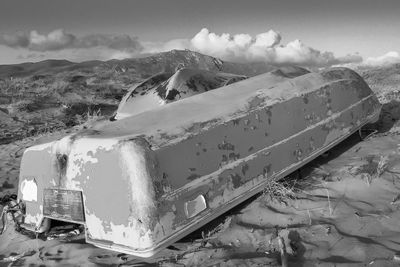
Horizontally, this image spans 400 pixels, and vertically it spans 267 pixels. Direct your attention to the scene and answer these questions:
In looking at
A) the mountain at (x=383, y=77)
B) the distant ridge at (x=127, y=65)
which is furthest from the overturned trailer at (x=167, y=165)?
the distant ridge at (x=127, y=65)

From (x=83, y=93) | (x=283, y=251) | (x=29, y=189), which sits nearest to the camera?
(x=283, y=251)

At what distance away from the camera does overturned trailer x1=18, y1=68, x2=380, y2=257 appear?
10.4 ft

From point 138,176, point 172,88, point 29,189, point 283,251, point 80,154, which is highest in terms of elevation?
point 172,88

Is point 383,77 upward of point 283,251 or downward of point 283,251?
upward

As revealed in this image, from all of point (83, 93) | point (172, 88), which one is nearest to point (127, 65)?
point (83, 93)

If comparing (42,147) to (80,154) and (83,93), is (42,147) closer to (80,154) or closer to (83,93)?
(80,154)

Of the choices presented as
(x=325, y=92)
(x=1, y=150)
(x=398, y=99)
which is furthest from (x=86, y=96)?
(x=325, y=92)

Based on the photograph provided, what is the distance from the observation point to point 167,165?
330cm

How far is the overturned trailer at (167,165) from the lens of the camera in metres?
3.18

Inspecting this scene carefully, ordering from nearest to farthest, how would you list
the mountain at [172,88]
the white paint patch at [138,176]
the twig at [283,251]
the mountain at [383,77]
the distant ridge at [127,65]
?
the twig at [283,251], the white paint patch at [138,176], the mountain at [172,88], the mountain at [383,77], the distant ridge at [127,65]

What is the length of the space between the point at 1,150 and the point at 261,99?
5427 millimetres

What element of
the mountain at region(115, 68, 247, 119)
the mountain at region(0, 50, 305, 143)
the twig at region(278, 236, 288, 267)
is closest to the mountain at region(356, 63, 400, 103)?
the mountain at region(0, 50, 305, 143)

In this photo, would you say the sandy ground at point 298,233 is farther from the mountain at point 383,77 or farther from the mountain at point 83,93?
the mountain at point 383,77

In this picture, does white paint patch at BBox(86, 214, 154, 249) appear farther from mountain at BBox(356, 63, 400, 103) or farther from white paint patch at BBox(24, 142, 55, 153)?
mountain at BBox(356, 63, 400, 103)
